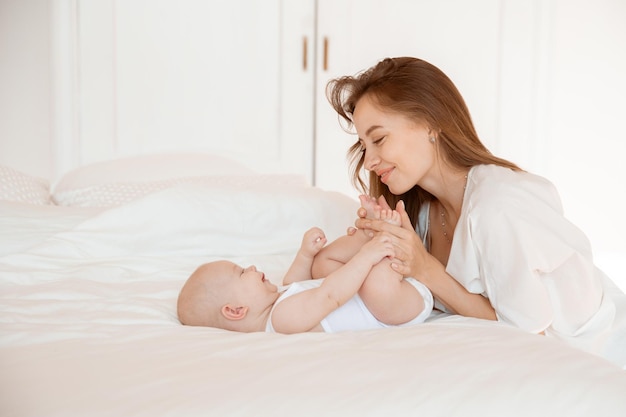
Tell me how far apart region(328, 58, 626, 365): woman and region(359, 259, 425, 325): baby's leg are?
31 mm

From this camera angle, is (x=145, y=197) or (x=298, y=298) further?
(x=145, y=197)

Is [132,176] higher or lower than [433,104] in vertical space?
lower

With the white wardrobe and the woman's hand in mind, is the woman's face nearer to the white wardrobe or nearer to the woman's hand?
the woman's hand

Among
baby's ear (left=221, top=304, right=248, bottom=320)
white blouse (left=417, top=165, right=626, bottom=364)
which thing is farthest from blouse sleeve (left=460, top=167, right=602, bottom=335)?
baby's ear (left=221, top=304, right=248, bottom=320)

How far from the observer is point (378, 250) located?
1330mm

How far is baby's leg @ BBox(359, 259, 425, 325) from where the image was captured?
4.30 feet

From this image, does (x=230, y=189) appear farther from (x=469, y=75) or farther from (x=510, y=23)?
(x=510, y=23)

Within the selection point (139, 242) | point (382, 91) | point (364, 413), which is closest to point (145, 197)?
point (139, 242)

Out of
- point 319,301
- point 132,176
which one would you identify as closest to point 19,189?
point 132,176

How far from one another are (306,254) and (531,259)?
1.72ft

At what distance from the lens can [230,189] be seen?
6.58ft

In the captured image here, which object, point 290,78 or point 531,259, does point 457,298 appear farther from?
point 290,78

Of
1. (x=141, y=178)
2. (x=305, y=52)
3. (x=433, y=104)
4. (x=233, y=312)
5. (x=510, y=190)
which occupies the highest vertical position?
(x=305, y=52)

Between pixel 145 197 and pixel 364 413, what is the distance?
126 cm
